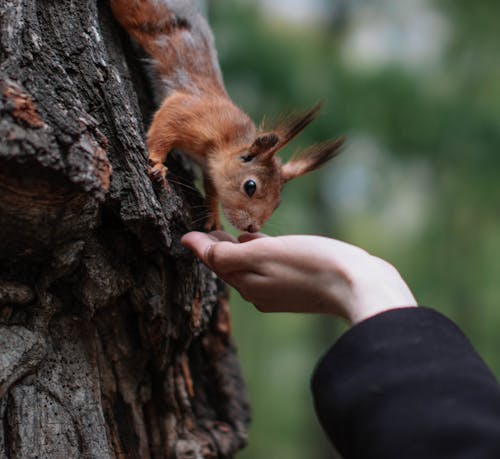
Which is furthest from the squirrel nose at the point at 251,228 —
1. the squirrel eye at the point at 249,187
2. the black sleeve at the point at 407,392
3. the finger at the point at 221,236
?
the black sleeve at the point at 407,392

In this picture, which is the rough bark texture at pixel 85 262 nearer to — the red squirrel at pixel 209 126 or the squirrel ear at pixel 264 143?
the red squirrel at pixel 209 126

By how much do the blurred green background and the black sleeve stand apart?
232 centimetres

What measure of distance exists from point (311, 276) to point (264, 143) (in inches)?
33.4

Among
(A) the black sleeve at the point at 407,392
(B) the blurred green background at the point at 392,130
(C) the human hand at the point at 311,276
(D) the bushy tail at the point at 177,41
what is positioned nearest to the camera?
(A) the black sleeve at the point at 407,392

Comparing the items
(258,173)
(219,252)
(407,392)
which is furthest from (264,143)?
(407,392)

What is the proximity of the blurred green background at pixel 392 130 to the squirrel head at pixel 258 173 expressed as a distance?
3.81ft

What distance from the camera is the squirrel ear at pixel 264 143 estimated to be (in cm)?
189

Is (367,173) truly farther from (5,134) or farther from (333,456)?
(5,134)

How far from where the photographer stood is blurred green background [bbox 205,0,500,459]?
434cm

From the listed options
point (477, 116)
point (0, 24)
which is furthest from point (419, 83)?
point (0, 24)

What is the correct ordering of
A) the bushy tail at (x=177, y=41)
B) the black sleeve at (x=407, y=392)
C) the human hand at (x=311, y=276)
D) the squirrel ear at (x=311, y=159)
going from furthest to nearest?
1. the bushy tail at (x=177, y=41)
2. the squirrel ear at (x=311, y=159)
3. the human hand at (x=311, y=276)
4. the black sleeve at (x=407, y=392)

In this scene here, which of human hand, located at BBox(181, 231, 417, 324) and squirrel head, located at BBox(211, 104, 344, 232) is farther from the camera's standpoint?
squirrel head, located at BBox(211, 104, 344, 232)

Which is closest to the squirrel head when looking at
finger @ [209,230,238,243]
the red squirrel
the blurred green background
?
the red squirrel

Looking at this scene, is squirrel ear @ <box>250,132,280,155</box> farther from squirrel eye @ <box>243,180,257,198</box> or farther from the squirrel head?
squirrel eye @ <box>243,180,257,198</box>
